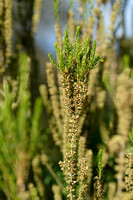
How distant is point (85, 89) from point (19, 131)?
1.21 ft

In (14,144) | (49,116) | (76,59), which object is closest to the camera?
(76,59)

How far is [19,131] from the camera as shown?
607 millimetres

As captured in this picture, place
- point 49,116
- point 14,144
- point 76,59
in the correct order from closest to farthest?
point 76,59 → point 14,144 → point 49,116

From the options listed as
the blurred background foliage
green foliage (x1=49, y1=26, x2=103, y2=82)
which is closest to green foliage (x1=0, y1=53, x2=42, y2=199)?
the blurred background foliage

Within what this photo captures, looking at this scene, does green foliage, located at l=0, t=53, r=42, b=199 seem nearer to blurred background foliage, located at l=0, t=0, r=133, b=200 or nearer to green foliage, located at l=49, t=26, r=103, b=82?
blurred background foliage, located at l=0, t=0, r=133, b=200

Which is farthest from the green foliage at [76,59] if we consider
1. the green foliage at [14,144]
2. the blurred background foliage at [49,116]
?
the green foliage at [14,144]

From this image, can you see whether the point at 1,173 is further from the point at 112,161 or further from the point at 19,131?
the point at 112,161

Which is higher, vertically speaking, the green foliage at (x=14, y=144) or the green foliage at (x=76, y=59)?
the green foliage at (x=76, y=59)

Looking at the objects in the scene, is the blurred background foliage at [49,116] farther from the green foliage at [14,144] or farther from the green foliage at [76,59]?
the green foliage at [76,59]

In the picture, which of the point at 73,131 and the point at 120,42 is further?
the point at 120,42

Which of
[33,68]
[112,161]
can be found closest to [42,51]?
[33,68]

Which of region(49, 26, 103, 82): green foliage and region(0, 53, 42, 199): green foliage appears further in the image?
region(0, 53, 42, 199): green foliage

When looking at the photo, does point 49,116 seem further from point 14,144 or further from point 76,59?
point 76,59

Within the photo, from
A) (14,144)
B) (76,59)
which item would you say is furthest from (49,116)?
(76,59)
